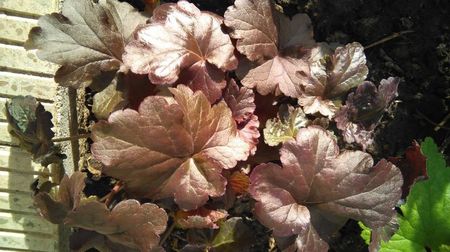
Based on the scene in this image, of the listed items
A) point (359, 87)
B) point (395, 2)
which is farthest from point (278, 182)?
point (395, 2)

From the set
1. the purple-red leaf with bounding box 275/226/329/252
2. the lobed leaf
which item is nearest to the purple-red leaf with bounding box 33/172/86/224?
the lobed leaf

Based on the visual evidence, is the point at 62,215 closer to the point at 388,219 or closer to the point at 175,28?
the point at 175,28

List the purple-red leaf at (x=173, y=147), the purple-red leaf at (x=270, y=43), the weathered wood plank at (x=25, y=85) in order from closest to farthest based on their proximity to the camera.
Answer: the purple-red leaf at (x=173, y=147) → the purple-red leaf at (x=270, y=43) → the weathered wood plank at (x=25, y=85)

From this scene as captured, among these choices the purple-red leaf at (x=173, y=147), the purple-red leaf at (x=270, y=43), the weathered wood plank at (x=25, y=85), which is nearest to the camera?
the purple-red leaf at (x=173, y=147)

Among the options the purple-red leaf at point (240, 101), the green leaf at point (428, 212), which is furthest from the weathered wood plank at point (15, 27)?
the green leaf at point (428, 212)

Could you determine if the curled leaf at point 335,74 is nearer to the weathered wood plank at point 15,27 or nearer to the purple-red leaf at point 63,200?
the purple-red leaf at point 63,200

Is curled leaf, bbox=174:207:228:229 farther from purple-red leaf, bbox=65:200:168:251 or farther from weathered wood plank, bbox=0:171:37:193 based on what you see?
weathered wood plank, bbox=0:171:37:193

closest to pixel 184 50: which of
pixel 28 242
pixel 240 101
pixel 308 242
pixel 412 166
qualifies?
pixel 240 101

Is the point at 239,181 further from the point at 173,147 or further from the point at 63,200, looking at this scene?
the point at 63,200
